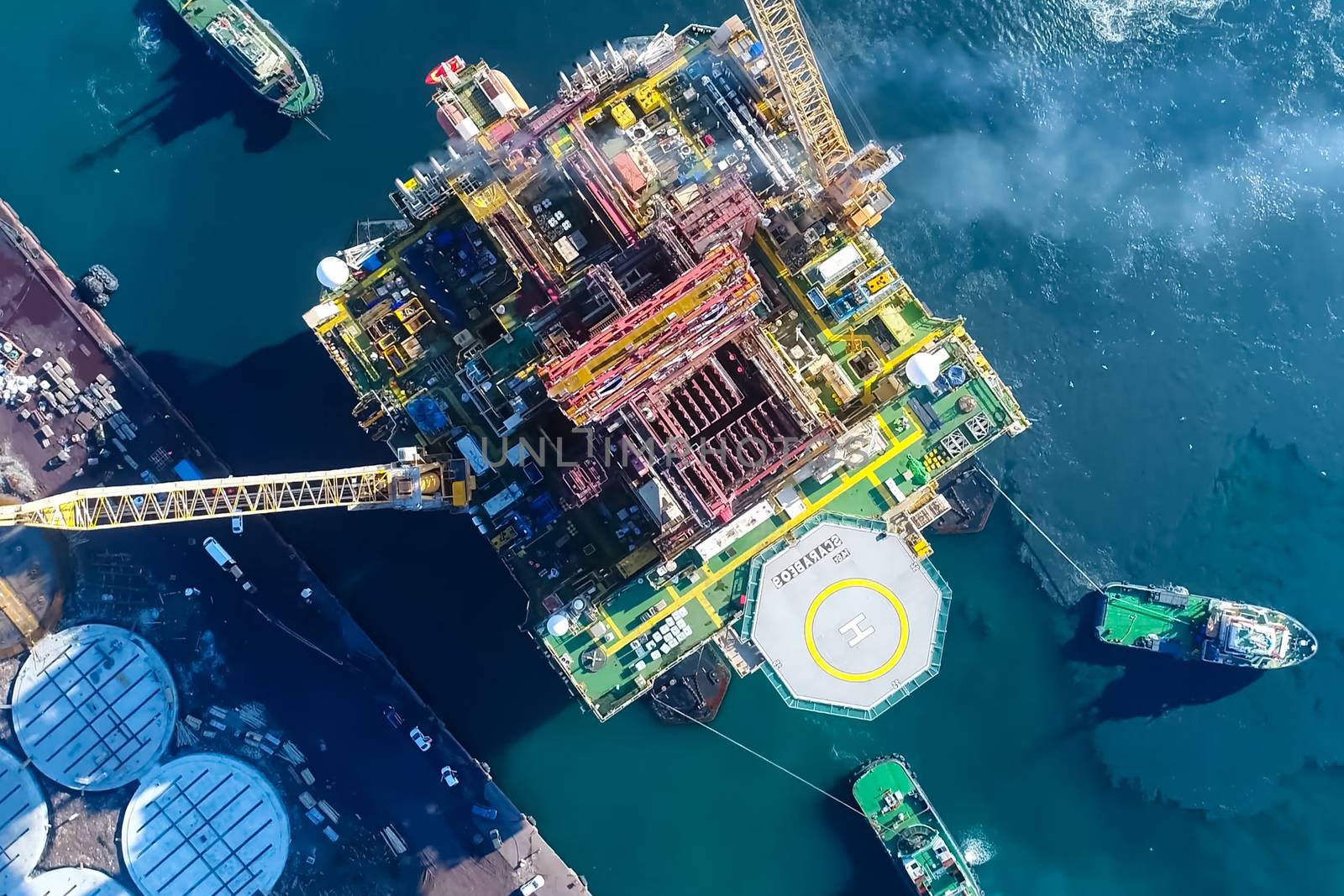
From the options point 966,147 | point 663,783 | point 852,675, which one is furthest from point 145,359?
point 966,147

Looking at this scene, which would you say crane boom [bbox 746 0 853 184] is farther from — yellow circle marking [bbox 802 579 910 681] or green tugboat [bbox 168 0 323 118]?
green tugboat [bbox 168 0 323 118]

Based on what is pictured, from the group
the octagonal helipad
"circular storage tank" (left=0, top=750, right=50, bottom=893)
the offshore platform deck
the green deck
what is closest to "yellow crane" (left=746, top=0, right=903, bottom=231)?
the offshore platform deck

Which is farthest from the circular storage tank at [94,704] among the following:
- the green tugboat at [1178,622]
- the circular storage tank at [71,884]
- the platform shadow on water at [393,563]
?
the green tugboat at [1178,622]

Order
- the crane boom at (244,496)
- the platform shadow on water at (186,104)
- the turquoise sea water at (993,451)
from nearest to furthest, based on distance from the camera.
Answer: the crane boom at (244,496), the turquoise sea water at (993,451), the platform shadow on water at (186,104)

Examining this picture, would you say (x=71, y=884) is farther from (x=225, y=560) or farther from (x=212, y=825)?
(x=225, y=560)

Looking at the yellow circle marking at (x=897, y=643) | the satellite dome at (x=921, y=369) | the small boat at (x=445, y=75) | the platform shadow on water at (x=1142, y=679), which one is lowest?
the platform shadow on water at (x=1142, y=679)

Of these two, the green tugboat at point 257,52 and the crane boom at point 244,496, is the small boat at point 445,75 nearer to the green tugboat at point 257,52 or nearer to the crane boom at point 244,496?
the green tugboat at point 257,52
